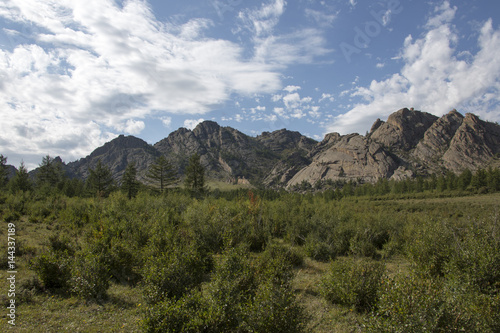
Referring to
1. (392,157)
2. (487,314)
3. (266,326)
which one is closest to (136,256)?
(266,326)

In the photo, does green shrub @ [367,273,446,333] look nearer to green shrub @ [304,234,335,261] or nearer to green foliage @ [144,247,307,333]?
green foliage @ [144,247,307,333]

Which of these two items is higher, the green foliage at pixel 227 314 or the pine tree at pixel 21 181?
the pine tree at pixel 21 181

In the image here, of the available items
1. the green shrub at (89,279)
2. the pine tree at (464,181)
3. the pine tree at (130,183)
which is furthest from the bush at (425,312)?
the pine tree at (464,181)

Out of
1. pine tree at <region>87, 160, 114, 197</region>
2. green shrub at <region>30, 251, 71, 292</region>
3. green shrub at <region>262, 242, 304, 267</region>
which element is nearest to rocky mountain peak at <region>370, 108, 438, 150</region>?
pine tree at <region>87, 160, 114, 197</region>

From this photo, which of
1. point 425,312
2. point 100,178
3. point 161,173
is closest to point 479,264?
point 425,312

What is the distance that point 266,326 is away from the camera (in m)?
5.30

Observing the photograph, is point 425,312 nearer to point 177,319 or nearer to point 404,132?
point 177,319

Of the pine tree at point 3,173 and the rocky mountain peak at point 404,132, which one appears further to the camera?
the rocky mountain peak at point 404,132

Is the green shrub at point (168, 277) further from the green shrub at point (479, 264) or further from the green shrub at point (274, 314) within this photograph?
the green shrub at point (479, 264)

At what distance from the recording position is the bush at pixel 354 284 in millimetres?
8125

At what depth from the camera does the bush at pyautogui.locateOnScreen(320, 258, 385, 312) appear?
812cm

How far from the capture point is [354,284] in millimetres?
8250

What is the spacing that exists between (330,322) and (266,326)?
3444 mm

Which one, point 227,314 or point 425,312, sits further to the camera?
point 227,314
